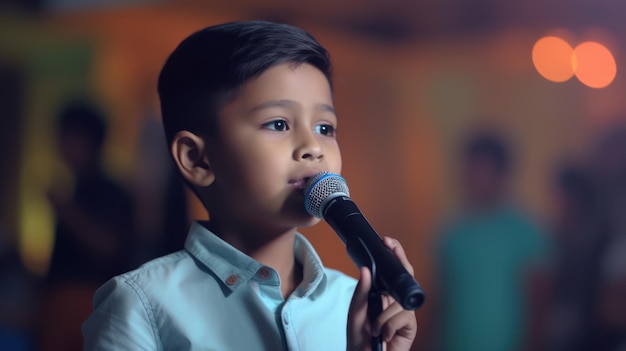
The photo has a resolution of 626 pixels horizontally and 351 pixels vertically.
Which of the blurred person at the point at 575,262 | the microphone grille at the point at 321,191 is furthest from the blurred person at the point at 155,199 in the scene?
the blurred person at the point at 575,262

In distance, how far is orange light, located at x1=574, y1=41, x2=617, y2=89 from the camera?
1.77 metres

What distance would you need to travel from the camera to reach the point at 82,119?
62.9 inches

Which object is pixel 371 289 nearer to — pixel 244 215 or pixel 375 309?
pixel 375 309

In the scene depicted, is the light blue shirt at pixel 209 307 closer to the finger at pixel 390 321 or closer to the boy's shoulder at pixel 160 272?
the boy's shoulder at pixel 160 272

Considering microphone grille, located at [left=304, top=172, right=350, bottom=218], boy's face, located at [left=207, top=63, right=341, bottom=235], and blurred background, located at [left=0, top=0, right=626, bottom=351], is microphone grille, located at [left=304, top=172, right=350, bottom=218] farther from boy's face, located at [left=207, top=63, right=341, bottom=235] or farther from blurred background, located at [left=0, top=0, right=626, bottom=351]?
blurred background, located at [left=0, top=0, right=626, bottom=351]

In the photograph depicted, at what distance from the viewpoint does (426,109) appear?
1.79 metres

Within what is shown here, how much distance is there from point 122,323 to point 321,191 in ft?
0.98

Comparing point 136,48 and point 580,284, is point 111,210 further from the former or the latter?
point 580,284

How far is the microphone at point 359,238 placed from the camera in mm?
645

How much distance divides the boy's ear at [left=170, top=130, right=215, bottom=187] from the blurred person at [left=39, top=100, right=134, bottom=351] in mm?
709

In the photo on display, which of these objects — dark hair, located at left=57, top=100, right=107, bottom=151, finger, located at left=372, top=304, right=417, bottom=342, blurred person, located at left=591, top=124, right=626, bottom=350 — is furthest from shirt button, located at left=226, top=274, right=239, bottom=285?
blurred person, located at left=591, top=124, right=626, bottom=350

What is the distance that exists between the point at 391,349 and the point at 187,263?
301 millimetres

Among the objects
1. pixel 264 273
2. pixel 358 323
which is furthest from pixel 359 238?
pixel 264 273

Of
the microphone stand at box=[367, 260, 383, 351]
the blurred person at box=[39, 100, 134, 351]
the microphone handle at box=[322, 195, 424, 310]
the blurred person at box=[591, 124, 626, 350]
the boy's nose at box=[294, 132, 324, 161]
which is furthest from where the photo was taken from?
the blurred person at box=[591, 124, 626, 350]
